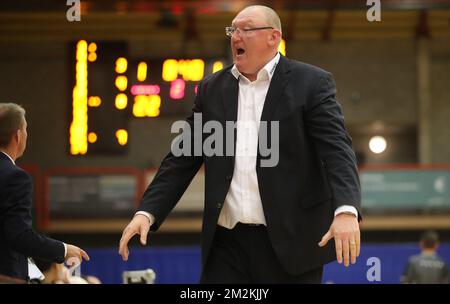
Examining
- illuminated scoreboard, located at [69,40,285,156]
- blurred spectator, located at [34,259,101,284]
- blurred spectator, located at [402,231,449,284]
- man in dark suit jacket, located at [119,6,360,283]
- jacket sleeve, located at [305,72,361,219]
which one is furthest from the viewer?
blurred spectator, located at [402,231,449,284]

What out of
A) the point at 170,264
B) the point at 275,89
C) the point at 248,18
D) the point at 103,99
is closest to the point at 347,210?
the point at 275,89

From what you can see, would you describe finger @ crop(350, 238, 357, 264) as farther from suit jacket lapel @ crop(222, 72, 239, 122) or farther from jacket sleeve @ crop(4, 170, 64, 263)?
jacket sleeve @ crop(4, 170, 64, 263)

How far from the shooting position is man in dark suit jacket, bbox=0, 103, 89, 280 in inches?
141

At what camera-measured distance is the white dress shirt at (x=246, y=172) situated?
11.0 ft

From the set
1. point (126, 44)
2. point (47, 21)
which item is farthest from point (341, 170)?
point (47, 21)

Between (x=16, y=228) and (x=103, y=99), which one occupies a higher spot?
(x=103, y=99)

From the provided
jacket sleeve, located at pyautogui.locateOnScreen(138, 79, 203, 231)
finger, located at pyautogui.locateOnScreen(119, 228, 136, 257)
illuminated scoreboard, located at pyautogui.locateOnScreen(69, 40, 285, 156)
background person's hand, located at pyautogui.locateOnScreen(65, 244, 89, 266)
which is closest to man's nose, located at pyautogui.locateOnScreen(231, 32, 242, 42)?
jacket sleeve, located at pyautogui.locateOnScreen(138, 79, 203, 231)

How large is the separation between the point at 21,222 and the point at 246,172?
1.04m

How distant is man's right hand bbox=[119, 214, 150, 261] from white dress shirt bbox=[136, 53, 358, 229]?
44 millimetres

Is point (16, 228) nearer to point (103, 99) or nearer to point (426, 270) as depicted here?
point (103, 99)

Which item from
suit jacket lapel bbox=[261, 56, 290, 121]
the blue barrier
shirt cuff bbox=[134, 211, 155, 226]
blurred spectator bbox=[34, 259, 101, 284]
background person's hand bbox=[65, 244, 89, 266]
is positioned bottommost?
the blue barrier

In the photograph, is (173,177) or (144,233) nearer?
(144,233)

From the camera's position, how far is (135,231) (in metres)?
3.39

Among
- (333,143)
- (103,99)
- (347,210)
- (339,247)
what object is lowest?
(339,247)
